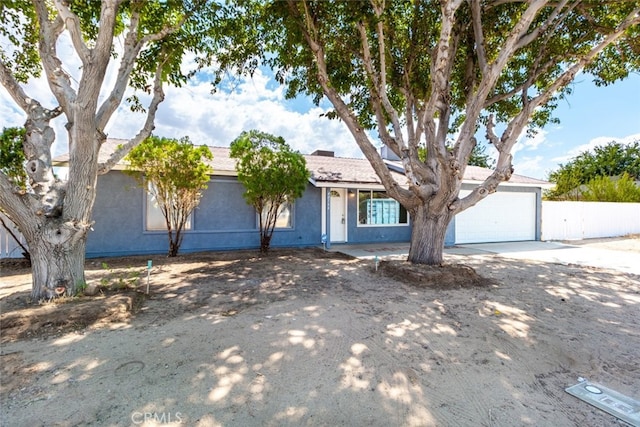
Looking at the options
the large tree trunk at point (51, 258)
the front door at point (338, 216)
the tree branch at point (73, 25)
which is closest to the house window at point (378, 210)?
the front door at point (338, 216)

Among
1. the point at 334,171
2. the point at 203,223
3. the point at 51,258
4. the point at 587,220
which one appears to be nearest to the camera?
the point at 51,258

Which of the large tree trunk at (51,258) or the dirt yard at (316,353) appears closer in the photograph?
the dirt yard at (316,353)

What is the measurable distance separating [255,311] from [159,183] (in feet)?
18.2

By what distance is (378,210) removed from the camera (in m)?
12.4

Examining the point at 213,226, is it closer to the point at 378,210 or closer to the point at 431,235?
the point at 378,210

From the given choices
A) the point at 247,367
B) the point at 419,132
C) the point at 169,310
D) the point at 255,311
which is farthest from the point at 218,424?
the point at 419,132

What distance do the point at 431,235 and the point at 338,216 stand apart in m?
5.18

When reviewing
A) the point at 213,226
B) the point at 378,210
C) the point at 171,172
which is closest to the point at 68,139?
the point at 171,172

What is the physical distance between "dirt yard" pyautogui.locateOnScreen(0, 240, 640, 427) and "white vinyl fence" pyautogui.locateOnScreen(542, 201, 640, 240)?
9562 mm

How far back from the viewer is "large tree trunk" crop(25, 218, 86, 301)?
14.2ft

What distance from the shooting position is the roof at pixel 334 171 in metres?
9.88

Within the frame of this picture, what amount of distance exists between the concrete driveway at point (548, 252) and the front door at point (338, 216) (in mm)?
554

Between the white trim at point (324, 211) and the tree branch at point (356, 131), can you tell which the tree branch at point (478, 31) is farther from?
the white trim at point (324, 211)

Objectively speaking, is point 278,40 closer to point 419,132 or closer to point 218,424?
point 419,132
